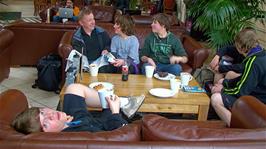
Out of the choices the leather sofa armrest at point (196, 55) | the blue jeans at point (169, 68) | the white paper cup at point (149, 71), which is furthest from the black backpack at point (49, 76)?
the leather sofa armrest at point (196, 55)

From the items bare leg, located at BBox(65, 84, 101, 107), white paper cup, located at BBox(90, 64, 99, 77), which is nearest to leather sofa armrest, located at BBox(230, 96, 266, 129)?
bare leg, located at BBox(65, 84, 101, 107)

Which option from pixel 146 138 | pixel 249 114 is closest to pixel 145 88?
pixel 249 114

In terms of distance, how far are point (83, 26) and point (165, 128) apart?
8.23 ft

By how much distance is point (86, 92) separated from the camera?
2.59 m

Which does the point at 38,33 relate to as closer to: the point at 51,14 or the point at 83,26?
the point at 83,26

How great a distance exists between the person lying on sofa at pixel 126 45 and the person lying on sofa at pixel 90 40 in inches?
5.4

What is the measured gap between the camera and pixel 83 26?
154 inches

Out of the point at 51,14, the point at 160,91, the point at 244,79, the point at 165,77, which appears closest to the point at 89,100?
the point at 160,91

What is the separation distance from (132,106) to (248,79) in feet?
3.28

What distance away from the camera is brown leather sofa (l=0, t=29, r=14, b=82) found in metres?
4.20

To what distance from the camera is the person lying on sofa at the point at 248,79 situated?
2.86 m

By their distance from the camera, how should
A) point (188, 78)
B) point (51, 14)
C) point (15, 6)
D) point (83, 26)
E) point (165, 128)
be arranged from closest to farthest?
point (165, 128), point (188, 78), point (83, 26), point (51, 14), point (15, 6)

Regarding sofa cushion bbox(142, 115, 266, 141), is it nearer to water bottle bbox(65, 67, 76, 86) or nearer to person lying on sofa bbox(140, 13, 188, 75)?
water bottle bbox(65, 67, 76, 86)

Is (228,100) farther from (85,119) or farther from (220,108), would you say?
(85,119)
